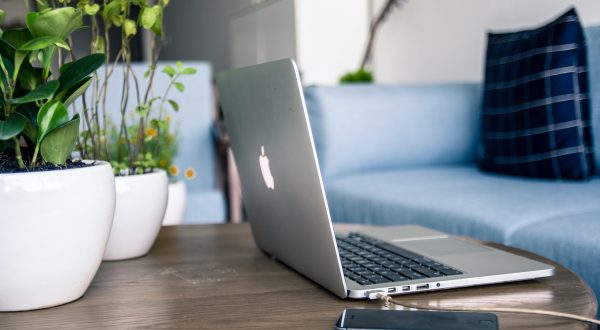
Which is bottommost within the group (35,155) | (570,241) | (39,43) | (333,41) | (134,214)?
(570,241)

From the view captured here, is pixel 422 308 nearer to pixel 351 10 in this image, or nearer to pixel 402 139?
pixel 402 139

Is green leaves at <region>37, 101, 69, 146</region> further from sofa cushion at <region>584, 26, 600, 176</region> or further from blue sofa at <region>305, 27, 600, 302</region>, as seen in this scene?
sofa cushion at <region>584, 26, 600, 176</region>

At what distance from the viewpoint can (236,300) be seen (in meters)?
0.79

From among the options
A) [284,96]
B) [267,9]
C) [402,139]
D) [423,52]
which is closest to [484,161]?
[402,139]

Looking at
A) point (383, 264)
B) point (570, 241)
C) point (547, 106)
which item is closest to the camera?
point (383, 264)

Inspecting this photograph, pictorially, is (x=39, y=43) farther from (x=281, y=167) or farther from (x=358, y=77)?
(x=358, y=77)

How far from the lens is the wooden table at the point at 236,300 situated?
710 mm

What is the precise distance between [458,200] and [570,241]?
39 centimetres

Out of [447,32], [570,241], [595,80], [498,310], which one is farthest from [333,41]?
[498,310]

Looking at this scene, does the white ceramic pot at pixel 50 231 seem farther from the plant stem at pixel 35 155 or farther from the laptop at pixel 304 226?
the laptop at pixel 304 226

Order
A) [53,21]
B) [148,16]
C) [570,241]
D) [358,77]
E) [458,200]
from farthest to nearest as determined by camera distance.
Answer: [358,77] → [458,200] → [570,241] → [148,16] → [53,21]

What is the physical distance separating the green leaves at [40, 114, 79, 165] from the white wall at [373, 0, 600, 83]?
1961mm

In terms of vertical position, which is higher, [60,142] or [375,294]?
[60,142]

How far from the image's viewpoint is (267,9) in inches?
230
